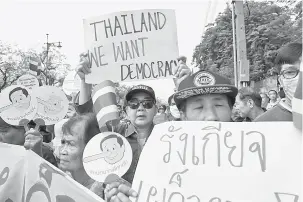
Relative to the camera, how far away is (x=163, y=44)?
129 inches

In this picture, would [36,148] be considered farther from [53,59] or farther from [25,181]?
[53,59]

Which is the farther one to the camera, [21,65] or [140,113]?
[21,65]

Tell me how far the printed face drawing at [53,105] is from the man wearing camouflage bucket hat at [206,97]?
2144 mm

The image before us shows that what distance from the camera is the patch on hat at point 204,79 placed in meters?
2.56

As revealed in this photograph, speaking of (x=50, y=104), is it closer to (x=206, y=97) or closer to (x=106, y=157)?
(x=106, y=157)

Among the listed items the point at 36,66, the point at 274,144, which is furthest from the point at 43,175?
the point at 36,66

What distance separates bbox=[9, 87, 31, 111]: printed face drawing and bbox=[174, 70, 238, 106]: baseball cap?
188 centimetres

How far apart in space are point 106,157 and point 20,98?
5.84 ft

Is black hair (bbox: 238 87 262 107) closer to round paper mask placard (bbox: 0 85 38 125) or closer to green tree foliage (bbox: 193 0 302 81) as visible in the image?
round paper mask placard (bbox: 0 85 38 125)

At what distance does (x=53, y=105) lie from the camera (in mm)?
4469

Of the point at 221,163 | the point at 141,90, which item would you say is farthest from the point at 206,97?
the point at 141,90

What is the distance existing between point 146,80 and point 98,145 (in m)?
0.83

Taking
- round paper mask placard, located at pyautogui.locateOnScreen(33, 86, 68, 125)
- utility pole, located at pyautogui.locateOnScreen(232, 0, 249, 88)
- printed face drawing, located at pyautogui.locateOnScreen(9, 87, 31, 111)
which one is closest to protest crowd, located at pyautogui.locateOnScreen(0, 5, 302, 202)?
printed face drawing, located at pyautogui.locateOnScreen(9, 87, 31, 111)

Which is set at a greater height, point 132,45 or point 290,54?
point 132,45
